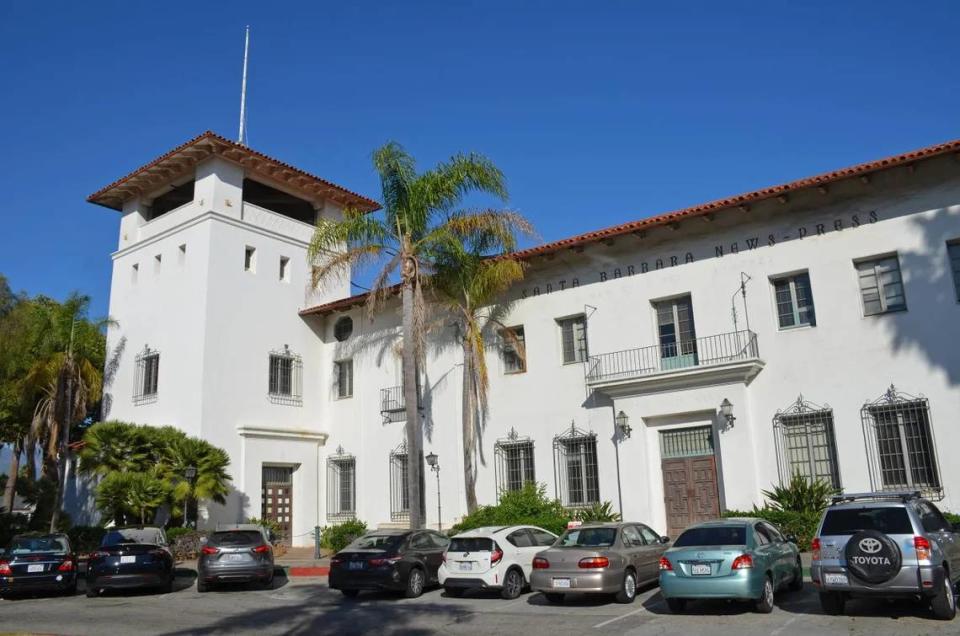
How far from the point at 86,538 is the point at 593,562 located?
18613 mm

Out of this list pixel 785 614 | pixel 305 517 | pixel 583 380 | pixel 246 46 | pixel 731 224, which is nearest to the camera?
pixel 785 614

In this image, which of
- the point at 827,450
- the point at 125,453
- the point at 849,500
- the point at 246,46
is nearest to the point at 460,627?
the point at 849,500

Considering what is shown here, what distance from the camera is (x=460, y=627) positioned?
1134 centimetres

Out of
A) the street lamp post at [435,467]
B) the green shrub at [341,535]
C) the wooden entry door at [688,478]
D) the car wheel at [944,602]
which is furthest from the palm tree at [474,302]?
the car wheel at [944,602]

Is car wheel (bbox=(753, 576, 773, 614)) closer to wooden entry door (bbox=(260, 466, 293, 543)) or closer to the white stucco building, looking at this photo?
the white stucco building

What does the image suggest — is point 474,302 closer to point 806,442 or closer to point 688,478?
point 688,478

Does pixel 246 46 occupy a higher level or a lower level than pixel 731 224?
higher

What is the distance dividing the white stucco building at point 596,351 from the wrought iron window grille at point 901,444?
0.14 feet

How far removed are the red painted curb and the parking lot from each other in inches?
152

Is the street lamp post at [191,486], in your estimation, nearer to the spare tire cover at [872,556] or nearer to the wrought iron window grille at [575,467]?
the wrought iron window grille at [575,467]

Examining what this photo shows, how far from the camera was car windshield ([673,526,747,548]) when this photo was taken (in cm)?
1160

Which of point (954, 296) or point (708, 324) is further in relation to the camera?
point (708, 324)

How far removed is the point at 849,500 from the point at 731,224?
10.1m

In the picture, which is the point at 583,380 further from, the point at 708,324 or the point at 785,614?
the point at 785,614
